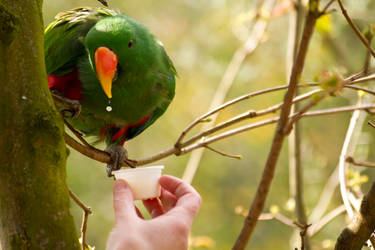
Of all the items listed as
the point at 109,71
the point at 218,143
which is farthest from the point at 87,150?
the point at 218,143

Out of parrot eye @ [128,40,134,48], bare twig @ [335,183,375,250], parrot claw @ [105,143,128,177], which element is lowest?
parrot claw @ [105,143,128,177]

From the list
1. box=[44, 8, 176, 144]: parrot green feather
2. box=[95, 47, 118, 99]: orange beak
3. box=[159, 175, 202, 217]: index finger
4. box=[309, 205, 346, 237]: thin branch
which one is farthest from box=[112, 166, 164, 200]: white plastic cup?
box=[309, 205, 346, 237]: thin branch

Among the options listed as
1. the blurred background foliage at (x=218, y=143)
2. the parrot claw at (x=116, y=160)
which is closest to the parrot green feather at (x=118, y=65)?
the parrot claw at (x=116, y=160)

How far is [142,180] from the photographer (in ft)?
3.76

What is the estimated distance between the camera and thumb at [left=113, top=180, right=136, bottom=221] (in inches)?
37.9

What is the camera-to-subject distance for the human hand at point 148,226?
2.98 feet

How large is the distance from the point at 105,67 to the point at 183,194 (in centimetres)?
68

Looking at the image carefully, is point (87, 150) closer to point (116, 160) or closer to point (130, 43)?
point (116, 160)

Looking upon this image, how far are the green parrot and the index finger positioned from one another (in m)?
0.48

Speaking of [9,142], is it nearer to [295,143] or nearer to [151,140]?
[295,143]

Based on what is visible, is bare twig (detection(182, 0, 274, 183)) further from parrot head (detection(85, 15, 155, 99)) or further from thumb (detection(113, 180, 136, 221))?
thumb (detection(113, 180, 136, 221))

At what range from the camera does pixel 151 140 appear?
19.6 ft

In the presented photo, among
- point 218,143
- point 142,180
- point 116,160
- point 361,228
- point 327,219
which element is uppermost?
point 361,228

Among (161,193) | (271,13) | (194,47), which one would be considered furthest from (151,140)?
(161,193)
